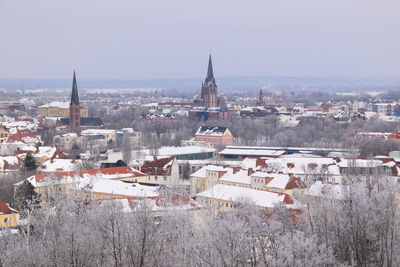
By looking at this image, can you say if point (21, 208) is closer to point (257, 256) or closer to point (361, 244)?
point (257, 256)

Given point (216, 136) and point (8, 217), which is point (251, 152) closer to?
point (216, 136)

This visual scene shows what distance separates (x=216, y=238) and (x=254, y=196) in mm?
10732

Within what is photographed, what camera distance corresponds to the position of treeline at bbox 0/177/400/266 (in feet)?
66.7

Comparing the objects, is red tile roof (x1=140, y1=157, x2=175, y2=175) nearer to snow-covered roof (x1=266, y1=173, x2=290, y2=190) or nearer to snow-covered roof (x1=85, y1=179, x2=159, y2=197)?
snow-covered roof (x1=85, y1=179, x2=159, y2=197)

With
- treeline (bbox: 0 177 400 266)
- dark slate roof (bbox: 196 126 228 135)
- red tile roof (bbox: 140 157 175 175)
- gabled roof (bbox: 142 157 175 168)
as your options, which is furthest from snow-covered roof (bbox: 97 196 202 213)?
dark slate roof (bbox: 196 126 228 135)

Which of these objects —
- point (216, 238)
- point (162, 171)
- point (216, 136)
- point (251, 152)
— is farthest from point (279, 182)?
point (216, 136)

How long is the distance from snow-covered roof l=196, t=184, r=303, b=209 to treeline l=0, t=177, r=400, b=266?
3.34 meters

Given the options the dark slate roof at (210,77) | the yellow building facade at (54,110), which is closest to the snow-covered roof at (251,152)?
the dark slate roof at (210,77)

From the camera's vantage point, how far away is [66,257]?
20500 millimetres

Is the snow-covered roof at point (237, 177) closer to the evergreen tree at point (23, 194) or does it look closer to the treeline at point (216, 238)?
the evergreen tree at point (23, 194)

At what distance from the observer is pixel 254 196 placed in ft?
102

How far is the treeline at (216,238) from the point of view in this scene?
20328 mm

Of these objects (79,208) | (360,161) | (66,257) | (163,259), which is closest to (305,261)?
(163,259)

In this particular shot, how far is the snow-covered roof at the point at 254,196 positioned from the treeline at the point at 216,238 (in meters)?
3.34
